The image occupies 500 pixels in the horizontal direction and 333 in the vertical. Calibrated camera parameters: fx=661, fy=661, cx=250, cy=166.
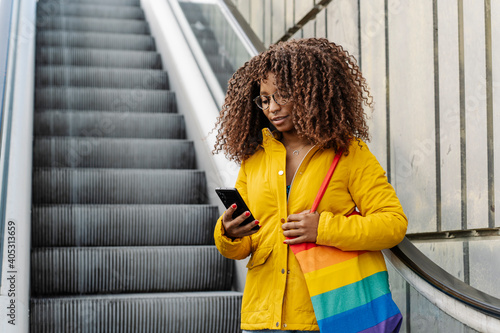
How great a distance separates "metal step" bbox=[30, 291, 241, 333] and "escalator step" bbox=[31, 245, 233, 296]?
24 cm

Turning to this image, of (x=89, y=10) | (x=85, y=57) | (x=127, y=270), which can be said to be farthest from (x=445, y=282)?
(x=89, y=10)

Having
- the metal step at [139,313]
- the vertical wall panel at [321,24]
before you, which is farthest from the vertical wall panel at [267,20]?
the metal step at [139,313]

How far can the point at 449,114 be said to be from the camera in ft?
7.92

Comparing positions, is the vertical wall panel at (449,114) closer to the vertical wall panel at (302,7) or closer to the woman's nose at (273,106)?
the woman's nose at (273,106)

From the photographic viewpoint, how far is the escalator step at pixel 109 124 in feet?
16.2

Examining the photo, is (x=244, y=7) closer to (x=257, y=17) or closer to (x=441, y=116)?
(x=257, y=17)

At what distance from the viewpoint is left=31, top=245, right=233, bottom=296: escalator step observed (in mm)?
3465

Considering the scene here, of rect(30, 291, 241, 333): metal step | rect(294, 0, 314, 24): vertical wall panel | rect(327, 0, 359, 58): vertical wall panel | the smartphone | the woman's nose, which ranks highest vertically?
rect(294, 0, 314, 24): vertical wall panel

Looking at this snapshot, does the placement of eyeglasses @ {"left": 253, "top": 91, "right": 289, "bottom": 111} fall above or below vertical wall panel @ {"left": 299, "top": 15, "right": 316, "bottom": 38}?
below

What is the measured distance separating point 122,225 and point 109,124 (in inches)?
54.9

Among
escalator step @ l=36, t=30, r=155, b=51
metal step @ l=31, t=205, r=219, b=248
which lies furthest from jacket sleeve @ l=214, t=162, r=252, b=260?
escalator step @ l=36, t=30, r=155, b=51

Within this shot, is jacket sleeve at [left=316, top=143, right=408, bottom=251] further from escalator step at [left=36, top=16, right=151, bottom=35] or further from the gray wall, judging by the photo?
escalator step at [left=36, top=16, right=151, bottom=35]

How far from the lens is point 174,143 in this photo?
4820 millimetres

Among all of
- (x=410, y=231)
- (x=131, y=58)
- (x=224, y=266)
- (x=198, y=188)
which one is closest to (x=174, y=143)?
(x=198, y=188)
